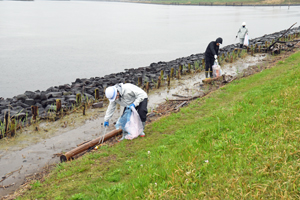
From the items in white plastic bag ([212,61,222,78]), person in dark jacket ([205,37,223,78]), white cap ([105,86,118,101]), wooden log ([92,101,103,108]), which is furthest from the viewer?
white plastic bag ([212,61,222,78])

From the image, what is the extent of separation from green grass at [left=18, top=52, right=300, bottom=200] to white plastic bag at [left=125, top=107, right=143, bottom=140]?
240 millimetres

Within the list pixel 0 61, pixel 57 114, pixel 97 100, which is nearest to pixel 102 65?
pixel 0 61

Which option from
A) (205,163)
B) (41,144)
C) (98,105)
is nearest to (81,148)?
(41,144)

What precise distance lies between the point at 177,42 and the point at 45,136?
30.6 m

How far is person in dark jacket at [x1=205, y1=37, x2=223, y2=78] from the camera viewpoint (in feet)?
41.8

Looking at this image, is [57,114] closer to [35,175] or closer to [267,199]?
[35,175]

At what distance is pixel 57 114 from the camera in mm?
11492

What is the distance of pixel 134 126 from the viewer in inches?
298

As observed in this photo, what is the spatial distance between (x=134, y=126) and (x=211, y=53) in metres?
7.49

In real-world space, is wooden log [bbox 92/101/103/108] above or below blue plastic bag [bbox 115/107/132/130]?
below

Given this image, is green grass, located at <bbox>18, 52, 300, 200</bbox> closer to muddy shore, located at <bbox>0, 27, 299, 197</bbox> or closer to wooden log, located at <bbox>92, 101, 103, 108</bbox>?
muddy shore, located at <bbox>0, 27, 299, 197</bbox>

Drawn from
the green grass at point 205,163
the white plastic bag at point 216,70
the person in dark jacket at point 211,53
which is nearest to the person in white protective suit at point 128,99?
the green grass at point 205,163

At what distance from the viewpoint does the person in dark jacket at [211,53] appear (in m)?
12.7

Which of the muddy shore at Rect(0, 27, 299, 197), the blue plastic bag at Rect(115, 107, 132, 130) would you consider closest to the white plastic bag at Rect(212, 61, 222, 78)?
the muddy shore at Rect(0, 27, 299, 197)
